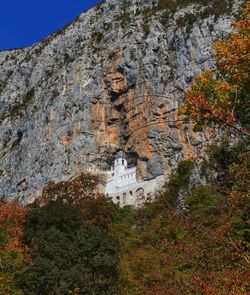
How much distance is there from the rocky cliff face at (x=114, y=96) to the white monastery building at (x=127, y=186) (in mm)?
1202

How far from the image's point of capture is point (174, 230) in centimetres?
3247

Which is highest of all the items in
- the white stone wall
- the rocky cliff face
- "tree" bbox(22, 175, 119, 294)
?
the rocky cliff face

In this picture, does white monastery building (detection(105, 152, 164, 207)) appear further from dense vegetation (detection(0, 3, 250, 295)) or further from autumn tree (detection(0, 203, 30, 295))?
autumn tree (detection(0, 203, 30, 295))

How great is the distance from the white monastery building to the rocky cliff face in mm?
1202

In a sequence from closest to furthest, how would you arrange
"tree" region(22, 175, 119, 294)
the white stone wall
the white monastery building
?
"tree" region(22, 175, 119, 294)
the white stone wall
the white monastery building

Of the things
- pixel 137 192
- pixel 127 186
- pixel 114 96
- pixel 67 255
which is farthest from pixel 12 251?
pixel 114 96

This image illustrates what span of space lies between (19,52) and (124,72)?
36538 mm

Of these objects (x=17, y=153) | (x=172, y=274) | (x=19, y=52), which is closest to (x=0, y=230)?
(x=172, y=274)

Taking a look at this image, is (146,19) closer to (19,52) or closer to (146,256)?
(19,52)

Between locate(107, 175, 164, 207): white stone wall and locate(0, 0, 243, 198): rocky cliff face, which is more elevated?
locate(0, 0, 243, 198): rocky cliff face

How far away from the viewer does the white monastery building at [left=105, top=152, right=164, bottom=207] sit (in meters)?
59.5

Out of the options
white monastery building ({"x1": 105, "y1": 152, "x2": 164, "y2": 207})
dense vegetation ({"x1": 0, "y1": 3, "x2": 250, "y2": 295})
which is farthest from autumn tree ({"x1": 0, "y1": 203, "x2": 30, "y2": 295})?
white monastery building ({"x1": 105, "y1": 152, "x2": 164, "y2": 207})

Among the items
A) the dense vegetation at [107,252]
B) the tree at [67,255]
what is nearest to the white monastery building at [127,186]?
the dense vegetation at [107,252]

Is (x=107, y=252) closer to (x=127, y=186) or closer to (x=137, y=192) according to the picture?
(x=137, y=192)
